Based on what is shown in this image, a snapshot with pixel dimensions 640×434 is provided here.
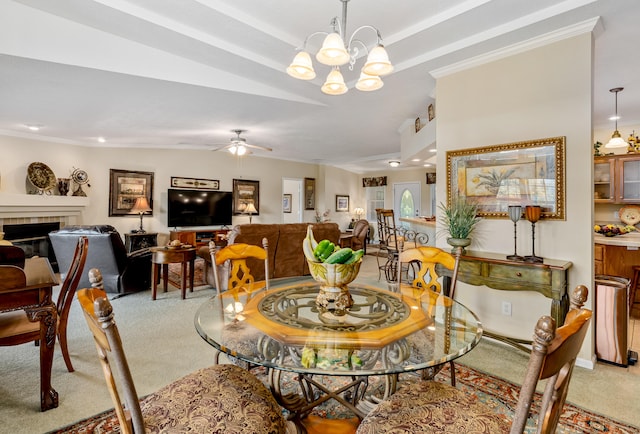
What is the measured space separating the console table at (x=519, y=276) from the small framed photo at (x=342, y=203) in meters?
7.20

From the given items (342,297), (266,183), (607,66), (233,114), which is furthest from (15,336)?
(266,183)

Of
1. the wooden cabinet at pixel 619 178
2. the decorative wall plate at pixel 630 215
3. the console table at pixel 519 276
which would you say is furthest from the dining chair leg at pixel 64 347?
the decorative wall plate at pixel 630 215

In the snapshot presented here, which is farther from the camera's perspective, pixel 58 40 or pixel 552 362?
pixel 58 40

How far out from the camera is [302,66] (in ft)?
6.68

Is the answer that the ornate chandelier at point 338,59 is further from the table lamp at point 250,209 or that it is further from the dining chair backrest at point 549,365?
the table lamp at point 250,209

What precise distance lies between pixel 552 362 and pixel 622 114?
545cm

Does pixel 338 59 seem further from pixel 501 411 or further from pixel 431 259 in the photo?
pixel 501 411

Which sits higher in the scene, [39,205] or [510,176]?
[510,176]

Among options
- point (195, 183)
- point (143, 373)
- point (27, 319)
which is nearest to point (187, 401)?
point (143, 373)

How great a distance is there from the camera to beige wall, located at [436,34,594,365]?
2.42 meters

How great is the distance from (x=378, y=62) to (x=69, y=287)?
2643 millimetres

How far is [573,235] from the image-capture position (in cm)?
247

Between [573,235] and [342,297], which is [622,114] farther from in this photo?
[342,297]

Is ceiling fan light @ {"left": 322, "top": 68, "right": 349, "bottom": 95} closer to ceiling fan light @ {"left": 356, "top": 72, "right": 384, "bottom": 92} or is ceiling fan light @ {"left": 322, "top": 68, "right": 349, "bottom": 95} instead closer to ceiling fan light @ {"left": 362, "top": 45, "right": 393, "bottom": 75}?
ceiling fan light @ {"left": 356, "top": 72, "right": 384, "bottom": 92}
